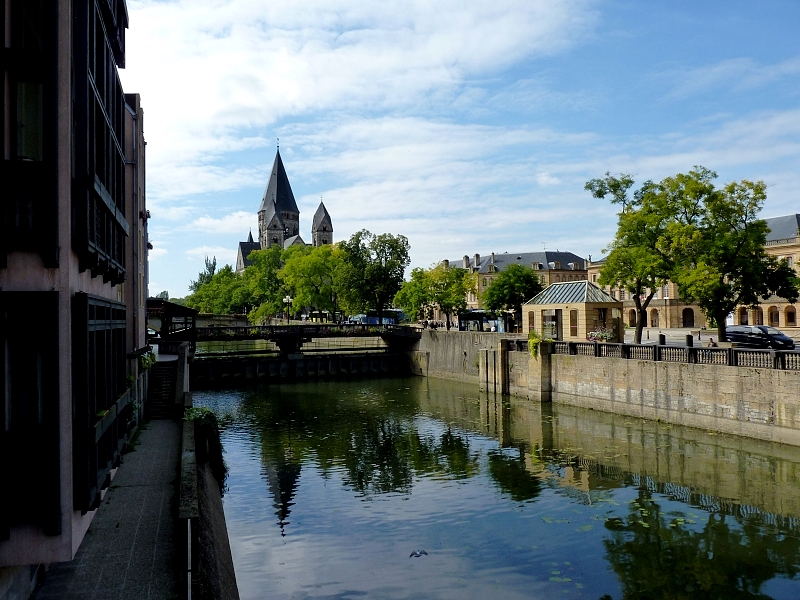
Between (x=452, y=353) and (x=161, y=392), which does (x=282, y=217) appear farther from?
(x=161, y=392)

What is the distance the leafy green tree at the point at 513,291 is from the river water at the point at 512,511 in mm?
38803

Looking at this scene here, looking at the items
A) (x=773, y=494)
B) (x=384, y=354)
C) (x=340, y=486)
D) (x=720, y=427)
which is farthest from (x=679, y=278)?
(x=384, y=354)

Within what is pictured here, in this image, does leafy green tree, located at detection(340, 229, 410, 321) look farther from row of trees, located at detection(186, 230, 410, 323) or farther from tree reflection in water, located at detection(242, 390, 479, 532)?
tree reflection in water, located at detection(242, 390, 479, 532)

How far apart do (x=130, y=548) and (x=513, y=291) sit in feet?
201

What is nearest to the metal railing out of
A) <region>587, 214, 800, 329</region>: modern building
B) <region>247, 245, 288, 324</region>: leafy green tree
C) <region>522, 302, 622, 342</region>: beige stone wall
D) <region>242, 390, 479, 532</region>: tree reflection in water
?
<region>522, 302, 622, 342</region>: beige stone wall

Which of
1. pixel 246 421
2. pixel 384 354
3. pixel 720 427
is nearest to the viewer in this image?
pixel 720 427

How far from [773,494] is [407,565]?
11156 mm

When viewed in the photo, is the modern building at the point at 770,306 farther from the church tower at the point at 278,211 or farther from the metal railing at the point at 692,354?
the church tower at the point at 278,211

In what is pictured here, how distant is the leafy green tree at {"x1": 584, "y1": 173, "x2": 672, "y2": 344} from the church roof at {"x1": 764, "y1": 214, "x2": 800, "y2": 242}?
124 feet

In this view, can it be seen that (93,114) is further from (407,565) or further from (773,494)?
(773,494)

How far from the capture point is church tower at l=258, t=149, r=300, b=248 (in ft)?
507

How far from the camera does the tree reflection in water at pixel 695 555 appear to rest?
43.0 ft

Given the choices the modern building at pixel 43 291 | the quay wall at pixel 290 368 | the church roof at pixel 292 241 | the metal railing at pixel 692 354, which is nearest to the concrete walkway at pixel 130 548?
the modern building at pixel 43 291

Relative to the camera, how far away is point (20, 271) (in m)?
7.99
